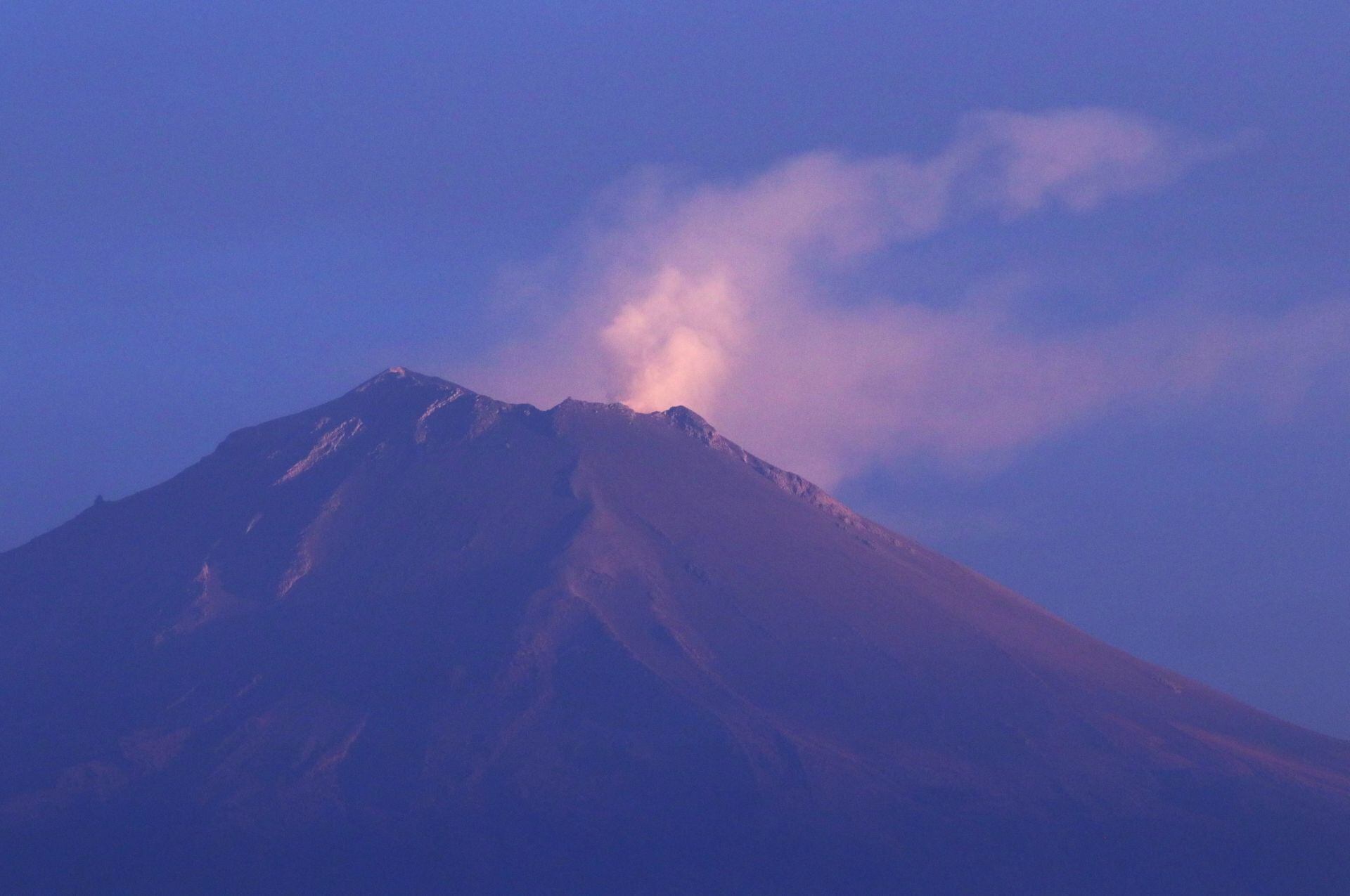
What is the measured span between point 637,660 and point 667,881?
1726 centimetres

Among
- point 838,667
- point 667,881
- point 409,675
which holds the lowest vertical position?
point 667,881

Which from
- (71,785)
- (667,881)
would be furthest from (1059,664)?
(71,785)

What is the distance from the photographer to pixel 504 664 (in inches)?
4835

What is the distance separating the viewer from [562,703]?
120m

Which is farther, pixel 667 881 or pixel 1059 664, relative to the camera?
pixel 1059 664

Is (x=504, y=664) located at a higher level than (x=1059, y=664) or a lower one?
lower

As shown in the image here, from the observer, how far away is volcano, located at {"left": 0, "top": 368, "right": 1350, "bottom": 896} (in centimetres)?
11100

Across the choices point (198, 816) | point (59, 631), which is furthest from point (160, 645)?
point (198, 816)

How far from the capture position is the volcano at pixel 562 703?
11100 cm

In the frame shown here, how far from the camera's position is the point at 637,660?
401 ft

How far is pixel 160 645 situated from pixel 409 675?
18554 millimetres

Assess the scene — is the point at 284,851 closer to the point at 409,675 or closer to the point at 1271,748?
the point at 409,675

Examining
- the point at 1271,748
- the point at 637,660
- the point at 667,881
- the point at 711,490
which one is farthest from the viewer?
the point at 711,490

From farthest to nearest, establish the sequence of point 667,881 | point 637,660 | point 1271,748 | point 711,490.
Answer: point 711,490 < point 1271,748 < point 637,660 < point 667,881
